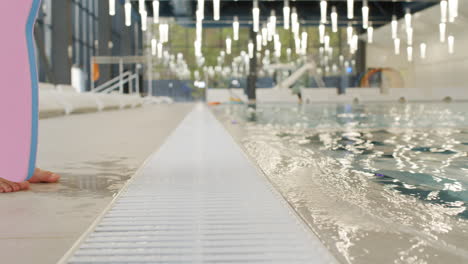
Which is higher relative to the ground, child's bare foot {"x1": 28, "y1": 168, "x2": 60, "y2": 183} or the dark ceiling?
the dark ceiling

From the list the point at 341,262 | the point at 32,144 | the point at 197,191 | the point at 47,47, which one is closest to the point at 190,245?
the point at 341,262

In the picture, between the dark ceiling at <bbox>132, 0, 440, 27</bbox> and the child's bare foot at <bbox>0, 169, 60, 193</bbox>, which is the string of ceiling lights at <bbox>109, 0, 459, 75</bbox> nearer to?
the dark ceiling at <bbox>132, 0, 440, 27</bbox>

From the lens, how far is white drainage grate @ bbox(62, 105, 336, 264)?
49.9 inches

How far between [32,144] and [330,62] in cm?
3497

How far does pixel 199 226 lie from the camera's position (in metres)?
1.58

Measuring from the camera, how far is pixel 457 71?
2580 centimetres

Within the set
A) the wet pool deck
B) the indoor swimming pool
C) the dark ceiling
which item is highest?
the dark ceiling

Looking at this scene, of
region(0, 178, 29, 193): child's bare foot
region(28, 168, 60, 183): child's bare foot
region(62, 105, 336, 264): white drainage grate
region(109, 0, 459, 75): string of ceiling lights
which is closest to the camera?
region(62, 105, 336, 264): white drainage grate

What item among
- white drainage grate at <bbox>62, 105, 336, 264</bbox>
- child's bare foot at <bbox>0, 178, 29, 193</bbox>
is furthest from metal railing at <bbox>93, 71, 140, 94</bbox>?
white drainage grate at <bbox>62, 105, 336, 264</bbox>

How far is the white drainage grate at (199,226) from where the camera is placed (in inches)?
49.9

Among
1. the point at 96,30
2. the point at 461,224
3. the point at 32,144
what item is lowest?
the point at 461,224

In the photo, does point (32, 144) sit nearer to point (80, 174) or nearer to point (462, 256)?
point (80, 174)

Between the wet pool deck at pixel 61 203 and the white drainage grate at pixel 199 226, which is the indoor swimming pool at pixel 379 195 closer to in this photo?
the white drainage grate at pixel 199 226

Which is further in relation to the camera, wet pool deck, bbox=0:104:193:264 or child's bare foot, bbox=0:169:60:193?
child's bare foot, bbox=0:169:60:193
